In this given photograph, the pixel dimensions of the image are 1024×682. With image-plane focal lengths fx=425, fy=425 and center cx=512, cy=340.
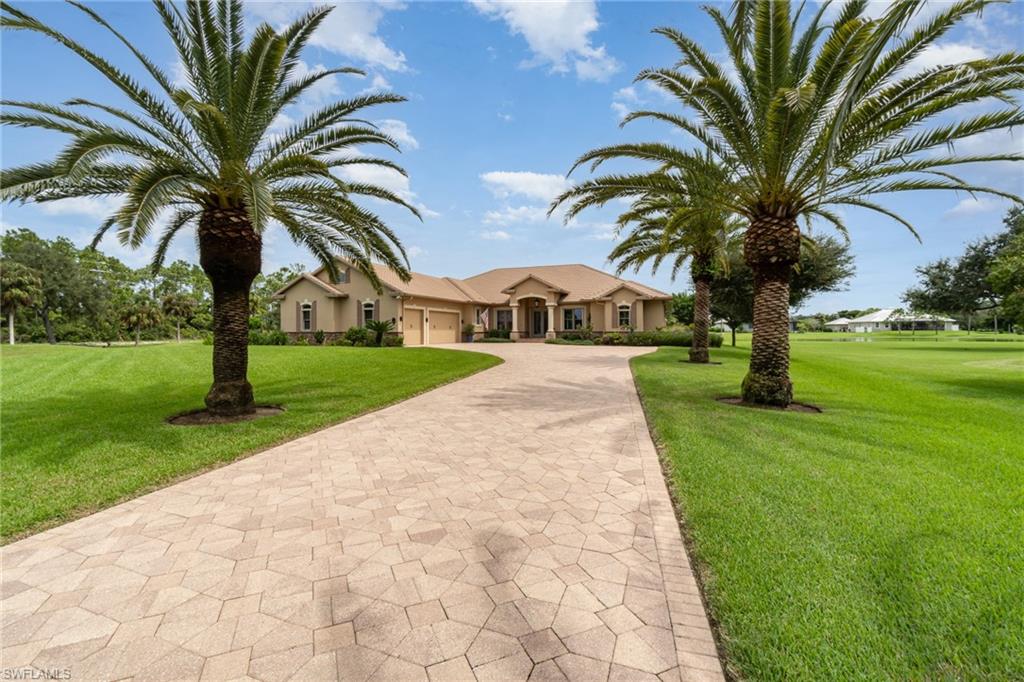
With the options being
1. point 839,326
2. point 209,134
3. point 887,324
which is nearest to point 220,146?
point 209,134

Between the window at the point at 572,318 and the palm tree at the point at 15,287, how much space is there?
44.2 m

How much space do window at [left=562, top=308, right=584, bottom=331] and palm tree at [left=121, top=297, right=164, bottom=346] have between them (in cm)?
4622

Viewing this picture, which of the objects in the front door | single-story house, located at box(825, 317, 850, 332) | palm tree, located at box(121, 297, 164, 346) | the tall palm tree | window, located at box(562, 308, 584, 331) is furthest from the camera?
single-story house, located at box(825, 317, 850, 332)

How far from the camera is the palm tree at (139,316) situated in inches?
1858

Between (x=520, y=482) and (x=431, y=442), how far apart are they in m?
2.17

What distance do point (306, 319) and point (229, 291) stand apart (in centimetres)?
2374

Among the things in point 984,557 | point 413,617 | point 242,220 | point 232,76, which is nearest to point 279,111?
point 232,76

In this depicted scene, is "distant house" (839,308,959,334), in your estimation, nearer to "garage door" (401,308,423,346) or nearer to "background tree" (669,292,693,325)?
"background tree" (669,292,693,325)

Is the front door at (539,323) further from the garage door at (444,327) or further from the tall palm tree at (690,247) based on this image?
the tall palm tree at (690,247)

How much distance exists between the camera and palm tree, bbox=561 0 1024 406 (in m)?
7.11

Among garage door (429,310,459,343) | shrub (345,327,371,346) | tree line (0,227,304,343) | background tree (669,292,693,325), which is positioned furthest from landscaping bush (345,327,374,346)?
background tree (669,292,693,325)

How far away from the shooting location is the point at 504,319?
37.1 meters

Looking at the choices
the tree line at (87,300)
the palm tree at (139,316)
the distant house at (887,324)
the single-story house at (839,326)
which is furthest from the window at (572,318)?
the single-story house at (839,326)

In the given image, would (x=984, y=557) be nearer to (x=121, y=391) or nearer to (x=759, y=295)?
(x=759, y=295)
